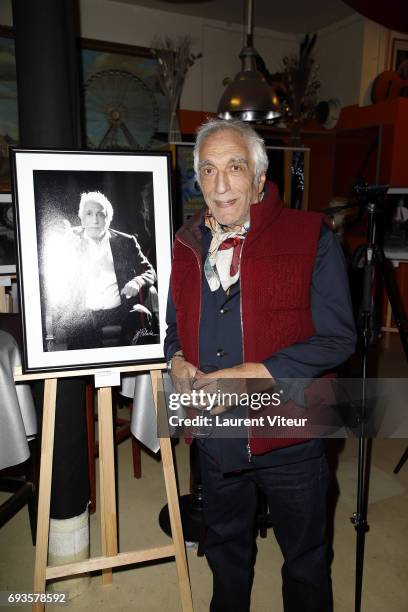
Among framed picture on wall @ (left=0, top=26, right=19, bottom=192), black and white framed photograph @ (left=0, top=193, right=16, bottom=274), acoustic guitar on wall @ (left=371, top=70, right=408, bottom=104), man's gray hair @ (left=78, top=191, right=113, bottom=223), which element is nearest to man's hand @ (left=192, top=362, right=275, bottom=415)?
man's gray hair @ (left=78, top=191, right=113, bottom=223)

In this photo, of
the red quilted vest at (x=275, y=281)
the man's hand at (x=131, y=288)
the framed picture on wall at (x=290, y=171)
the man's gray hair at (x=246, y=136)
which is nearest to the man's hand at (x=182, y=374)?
the red quilted vest at (x=275, y=281)

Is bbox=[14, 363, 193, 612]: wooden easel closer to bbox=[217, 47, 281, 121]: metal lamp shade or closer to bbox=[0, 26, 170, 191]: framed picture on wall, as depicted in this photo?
bbox=[217, 47, 281, 121]: metal lamp shade

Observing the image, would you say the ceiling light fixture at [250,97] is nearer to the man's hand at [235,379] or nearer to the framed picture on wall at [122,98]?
the framed picture on wall at [122,98]

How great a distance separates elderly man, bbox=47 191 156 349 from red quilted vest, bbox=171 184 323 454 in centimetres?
39

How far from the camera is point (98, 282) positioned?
1.37 meters

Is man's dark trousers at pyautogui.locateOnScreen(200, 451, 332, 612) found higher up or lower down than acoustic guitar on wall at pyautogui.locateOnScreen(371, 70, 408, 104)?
lower down

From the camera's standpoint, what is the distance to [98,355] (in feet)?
4.51

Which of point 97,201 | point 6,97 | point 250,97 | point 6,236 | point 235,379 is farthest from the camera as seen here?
point 6,97

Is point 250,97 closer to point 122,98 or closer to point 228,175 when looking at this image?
point 122,98

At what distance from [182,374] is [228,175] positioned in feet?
1.76

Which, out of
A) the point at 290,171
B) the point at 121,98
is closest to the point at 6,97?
the point at 121,98

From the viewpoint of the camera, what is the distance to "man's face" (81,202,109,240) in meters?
1.35

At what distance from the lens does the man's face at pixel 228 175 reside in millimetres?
1190

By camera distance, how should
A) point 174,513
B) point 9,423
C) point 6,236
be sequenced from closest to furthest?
point 174,513 < point 9,423 < point 6,236
